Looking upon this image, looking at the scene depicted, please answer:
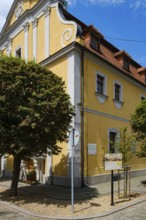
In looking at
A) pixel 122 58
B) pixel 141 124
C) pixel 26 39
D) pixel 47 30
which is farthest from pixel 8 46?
pixel 141 124

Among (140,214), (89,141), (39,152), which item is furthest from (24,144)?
(89,141)

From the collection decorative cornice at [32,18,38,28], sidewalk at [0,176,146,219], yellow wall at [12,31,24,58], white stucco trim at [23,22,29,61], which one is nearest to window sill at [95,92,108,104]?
sidewalk at [0,176,146,219]

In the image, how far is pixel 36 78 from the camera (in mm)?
11875

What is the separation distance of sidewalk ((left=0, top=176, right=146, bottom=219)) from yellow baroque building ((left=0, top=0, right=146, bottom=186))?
189cm

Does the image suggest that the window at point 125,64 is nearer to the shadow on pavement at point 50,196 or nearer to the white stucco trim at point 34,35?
the white stucco trim at point 34,35

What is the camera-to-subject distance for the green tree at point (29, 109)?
11203mm

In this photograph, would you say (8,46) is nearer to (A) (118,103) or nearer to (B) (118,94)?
(B) (118,94)

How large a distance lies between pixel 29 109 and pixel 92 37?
944 cm

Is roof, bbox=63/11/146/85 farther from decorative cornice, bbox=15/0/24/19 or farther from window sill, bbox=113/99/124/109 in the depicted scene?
decorative cornice, bbox=15/0/24/19

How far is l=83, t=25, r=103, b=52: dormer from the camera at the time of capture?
60.5 ft

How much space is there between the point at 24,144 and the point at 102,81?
29.9 feet

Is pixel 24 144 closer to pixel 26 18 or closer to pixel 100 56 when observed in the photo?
pixel 100 56

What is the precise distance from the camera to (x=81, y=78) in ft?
55.1

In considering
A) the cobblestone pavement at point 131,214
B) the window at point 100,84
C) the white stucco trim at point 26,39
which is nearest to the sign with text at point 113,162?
the cobblestone pavement at point 131,214
